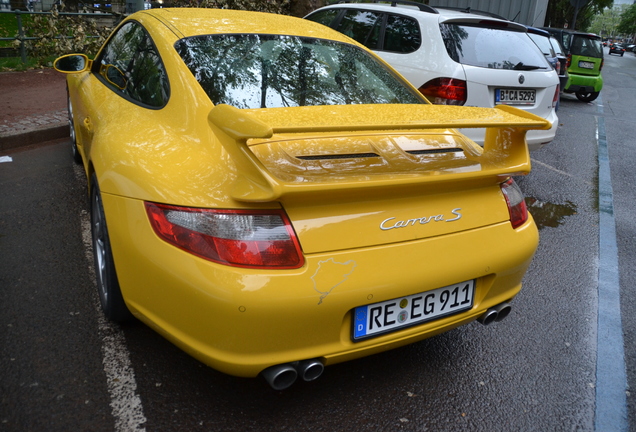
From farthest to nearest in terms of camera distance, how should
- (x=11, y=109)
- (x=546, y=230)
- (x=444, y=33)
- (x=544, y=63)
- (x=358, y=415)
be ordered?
(x=11, y=109) → (x=544, y=63) → (x=444, y=33) → (x=546, y=230) → (x=358, y=415)

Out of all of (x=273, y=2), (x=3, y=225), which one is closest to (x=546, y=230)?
(x=3, y=225)

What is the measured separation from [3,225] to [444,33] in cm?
401

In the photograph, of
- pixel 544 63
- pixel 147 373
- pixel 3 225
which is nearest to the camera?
pixel 147 373

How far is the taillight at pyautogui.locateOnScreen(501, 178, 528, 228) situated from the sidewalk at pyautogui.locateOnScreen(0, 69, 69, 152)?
16.8 feet

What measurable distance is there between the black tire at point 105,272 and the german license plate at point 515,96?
3.75 metres

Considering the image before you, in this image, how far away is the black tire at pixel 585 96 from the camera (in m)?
13.8

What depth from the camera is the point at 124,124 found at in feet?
8.14

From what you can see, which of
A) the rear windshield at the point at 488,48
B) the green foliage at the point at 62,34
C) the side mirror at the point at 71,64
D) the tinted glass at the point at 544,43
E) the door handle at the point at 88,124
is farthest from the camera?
the green foliage at the point at 62,34

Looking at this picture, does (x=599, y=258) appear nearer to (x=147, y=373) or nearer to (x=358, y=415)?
(x=358, y=415)

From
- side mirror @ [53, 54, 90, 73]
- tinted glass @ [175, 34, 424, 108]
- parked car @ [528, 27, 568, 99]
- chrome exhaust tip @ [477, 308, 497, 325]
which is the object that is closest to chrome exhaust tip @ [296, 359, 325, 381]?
chrome exhaust tip @ [477, 308, 497, 325]

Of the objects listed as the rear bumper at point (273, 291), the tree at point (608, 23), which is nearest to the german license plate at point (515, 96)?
the rear bumper at point (273, 291)

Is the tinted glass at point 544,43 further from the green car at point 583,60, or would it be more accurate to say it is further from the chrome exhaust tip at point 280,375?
the chrome exhaust tip at point 280,375

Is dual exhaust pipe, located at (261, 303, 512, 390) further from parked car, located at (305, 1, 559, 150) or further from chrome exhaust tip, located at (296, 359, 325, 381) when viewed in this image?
parked car, located at (305, 1, 559, 150)

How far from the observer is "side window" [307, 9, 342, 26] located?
6450 millimetres
